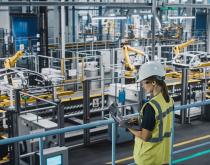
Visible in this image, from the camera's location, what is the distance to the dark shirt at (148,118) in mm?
3428

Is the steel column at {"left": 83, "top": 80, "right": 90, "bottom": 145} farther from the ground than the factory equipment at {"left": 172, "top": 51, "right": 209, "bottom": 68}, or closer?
closer

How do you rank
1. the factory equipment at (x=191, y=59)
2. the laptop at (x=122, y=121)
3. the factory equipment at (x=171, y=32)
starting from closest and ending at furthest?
the laptop at (x=122, y=121) < the factory equipment at (x=191, y=59) < the factory equipment at (x=171, y=32)

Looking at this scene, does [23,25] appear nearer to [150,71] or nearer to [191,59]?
[191,59]

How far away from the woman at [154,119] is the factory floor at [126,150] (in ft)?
14.5

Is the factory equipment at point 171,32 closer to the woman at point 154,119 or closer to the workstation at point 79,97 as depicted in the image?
the workstation at point 79,97

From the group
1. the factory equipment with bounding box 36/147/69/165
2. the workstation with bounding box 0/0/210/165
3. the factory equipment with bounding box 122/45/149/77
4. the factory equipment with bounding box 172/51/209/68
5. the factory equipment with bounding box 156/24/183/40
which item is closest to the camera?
the factory equipment with bounding box 36/147/69/165

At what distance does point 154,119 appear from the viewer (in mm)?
3449

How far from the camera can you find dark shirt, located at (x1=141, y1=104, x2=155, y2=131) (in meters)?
3.43

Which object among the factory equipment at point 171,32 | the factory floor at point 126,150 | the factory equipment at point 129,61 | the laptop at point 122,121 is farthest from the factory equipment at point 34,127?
the factory equipment at point 171,32

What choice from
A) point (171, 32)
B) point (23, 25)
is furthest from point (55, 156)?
point (171, 32)

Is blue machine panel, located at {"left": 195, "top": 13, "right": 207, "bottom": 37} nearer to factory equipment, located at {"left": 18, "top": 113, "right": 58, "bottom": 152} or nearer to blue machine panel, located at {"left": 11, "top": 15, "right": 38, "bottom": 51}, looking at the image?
blue machine panel, located at {"left": 11, "top": 15, "right": 38, "bottom": 51}

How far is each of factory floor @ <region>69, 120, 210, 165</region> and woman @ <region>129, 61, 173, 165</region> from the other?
4422 mm

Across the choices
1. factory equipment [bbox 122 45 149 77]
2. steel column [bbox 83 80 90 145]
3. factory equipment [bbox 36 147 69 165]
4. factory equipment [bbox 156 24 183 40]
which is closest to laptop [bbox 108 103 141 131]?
factory equipment [bbox 36 147 69 165]

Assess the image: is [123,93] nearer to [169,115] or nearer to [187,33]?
[169,115]
